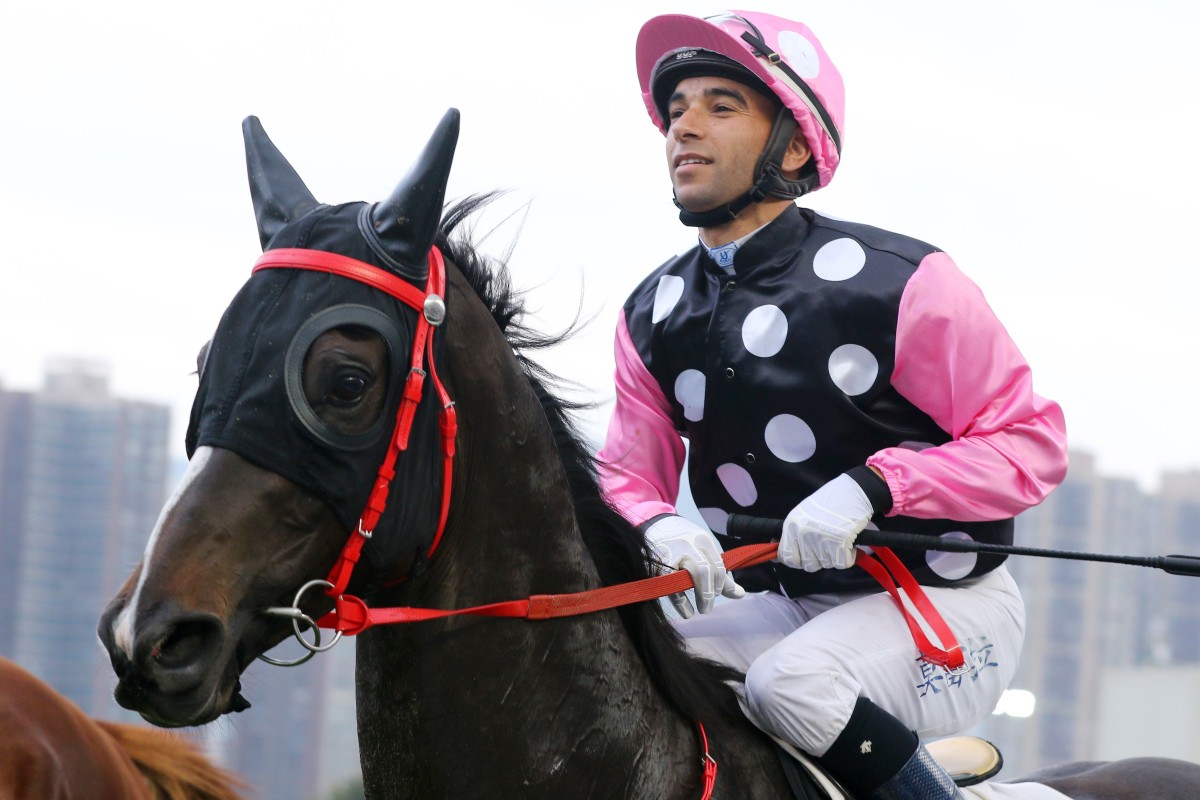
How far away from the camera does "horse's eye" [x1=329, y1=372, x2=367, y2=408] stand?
2.06 metres

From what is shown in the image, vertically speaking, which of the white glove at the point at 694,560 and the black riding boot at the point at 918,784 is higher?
the white glove at the point at 694,560

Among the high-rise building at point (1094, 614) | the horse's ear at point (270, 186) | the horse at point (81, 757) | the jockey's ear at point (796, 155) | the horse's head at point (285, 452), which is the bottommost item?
the high-rise building at point (1094, 614)

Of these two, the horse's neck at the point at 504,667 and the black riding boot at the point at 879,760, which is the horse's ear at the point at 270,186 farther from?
the black riding boot at the point at 879,760

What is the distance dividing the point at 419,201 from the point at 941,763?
5.93ft

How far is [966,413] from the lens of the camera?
2.82 metres

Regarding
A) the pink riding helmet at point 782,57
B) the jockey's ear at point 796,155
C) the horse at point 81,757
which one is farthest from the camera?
the horse at point 81,757

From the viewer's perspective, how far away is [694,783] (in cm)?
242

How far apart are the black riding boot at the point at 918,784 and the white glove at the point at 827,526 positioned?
40 centimetres

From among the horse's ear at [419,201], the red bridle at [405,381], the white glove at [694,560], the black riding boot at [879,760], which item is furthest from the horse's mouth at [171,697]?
the black riding boot at [879,760]

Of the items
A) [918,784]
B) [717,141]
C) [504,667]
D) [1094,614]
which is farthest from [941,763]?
[1094,614]

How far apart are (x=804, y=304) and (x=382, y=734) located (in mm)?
1321

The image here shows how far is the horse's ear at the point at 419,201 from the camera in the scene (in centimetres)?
216

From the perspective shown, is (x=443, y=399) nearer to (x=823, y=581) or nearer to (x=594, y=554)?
(x=594, y=554)

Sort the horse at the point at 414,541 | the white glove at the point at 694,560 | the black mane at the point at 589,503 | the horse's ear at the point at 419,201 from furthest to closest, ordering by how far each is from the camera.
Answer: the white glove at the point at 694,560 < the black mane at the point at 589,503 < the horse's ear at the point at 419,201 < the horse at the point at 414,541
